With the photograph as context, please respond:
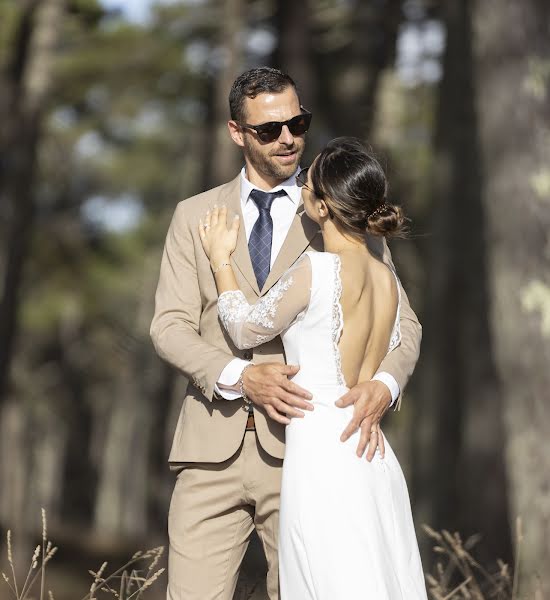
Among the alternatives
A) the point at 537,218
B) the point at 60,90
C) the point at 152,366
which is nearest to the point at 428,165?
the point at 60,90

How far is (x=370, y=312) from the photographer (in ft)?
12.9

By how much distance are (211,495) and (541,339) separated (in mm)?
3258

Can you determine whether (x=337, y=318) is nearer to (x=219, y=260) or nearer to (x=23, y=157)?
(x=219, y=260)

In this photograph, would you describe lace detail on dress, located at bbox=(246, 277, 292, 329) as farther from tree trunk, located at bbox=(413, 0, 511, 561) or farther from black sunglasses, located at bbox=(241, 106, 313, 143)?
tree trunk, located at bbox=(413, 0, 511, 561)

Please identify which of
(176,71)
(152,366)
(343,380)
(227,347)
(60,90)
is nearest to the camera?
(343,380)

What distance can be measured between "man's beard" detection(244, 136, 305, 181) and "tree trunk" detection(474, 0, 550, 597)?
2938 mm

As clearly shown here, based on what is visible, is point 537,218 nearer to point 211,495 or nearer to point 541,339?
point 541,339

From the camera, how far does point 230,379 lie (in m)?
3.96

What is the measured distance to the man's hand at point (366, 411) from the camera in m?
3.82

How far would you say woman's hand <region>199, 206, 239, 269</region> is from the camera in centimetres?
410

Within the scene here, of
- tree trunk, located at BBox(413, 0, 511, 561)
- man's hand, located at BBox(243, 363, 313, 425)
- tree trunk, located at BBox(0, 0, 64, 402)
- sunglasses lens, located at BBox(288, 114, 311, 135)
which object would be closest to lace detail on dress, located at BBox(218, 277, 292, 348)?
man's hand, located at BBox(243, 363, 313, 425)

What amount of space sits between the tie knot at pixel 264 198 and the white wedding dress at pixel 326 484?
448 millimetres

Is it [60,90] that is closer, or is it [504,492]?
[504,492]

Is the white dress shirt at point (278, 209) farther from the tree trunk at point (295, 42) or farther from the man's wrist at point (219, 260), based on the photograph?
the tree trunk at point (295, 42)
